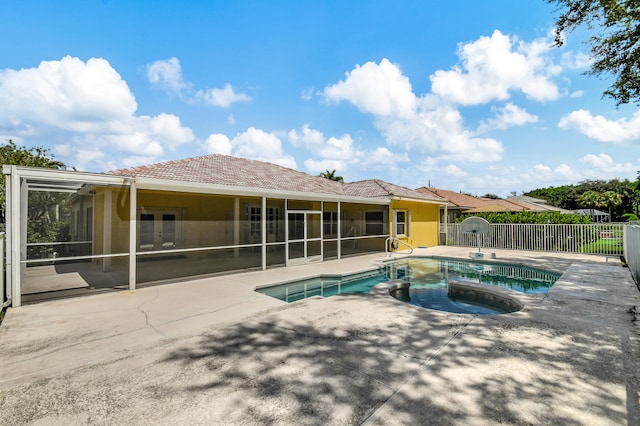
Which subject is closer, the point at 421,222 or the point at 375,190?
the point at 375,190

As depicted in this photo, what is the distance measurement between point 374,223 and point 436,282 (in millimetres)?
5679

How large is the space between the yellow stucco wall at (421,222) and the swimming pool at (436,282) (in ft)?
13.1

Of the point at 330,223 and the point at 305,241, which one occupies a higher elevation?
the point at 330,223

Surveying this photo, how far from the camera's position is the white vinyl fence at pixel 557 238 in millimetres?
13062

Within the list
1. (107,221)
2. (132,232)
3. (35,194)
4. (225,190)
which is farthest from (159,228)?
(35,194)

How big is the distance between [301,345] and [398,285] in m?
4.25

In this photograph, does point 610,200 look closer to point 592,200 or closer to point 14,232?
point 592,200

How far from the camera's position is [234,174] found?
463 inches

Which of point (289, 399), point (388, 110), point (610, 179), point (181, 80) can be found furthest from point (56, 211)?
point (610, 179)

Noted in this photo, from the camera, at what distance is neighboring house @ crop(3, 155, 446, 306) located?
20.2 ft

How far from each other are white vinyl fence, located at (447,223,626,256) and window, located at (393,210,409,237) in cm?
360

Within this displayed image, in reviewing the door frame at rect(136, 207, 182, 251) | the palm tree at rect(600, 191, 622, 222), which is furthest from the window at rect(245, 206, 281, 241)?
the palm tree at rect(600, 191, 622, 222)

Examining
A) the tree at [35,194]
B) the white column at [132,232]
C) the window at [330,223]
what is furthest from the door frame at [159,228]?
the window at [330,223]

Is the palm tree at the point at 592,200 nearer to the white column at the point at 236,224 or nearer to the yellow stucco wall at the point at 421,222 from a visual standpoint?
the yellow stucco wall at the point at 421,222
